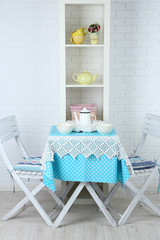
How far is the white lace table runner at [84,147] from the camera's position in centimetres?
250

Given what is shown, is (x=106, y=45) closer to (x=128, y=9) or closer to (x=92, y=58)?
(x=92, y=58)

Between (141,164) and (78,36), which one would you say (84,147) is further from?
(78,36)

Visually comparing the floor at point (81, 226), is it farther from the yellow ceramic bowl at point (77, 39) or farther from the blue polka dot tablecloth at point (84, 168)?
the yellow ceramic bowl at point (77, 39)

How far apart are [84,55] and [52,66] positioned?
0.39 metres

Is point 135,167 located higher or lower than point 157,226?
higher

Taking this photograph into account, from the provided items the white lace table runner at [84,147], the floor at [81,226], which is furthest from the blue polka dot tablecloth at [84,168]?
the floor at [81,226]

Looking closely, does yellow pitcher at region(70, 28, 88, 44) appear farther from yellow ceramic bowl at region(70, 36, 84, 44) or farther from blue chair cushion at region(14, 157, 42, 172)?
blue chair cushion at region(14, 157, 42, 172)

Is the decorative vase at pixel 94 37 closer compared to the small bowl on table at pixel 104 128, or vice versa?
the small bowl on table at pixel 104 128

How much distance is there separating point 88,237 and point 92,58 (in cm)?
185

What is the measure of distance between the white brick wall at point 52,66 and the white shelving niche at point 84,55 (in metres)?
0.19

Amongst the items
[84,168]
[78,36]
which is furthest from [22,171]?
[78,36]

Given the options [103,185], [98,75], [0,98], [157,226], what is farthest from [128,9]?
[157,226]

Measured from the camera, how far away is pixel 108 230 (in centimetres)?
265

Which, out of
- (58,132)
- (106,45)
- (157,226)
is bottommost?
(157,226)
